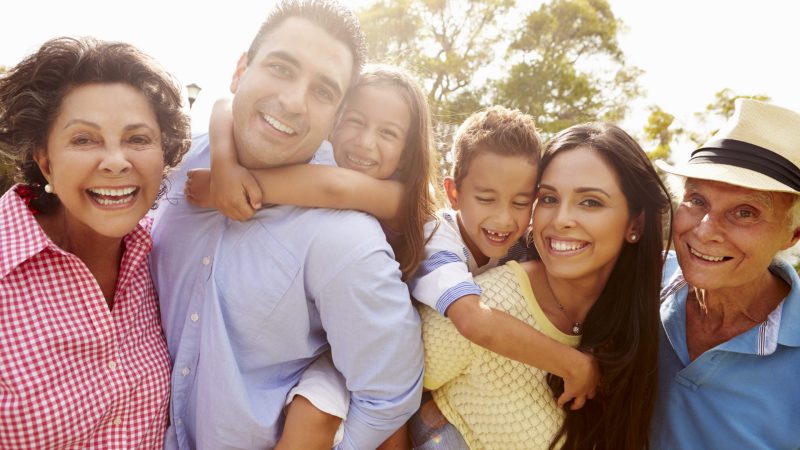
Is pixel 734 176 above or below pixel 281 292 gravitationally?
above

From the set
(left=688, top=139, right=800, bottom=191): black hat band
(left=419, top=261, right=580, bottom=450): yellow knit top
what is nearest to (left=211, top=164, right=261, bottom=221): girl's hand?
(left=419, top=261, right=580, bottom=450): yellow knit top

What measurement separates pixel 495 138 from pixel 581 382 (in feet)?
4.07

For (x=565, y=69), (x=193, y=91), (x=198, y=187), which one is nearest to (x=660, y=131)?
(x=565, y=69)

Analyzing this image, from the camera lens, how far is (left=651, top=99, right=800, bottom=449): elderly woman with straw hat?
2.36 m

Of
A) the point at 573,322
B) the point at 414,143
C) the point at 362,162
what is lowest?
the point at 573,322

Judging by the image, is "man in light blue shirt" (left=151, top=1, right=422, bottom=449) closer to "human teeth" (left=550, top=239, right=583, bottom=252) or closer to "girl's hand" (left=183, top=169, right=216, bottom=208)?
"girl's hand" (left=183, top=169, right=216, bottom=208)

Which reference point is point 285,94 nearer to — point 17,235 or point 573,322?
point 17,235

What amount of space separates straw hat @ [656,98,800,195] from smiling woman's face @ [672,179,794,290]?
8 centimetres

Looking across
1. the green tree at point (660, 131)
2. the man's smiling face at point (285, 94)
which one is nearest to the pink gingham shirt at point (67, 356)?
the man's smiling face at point (285, 94)

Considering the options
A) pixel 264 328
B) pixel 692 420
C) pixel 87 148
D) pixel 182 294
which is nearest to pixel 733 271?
pixel 692 420

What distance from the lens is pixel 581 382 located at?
2361mm

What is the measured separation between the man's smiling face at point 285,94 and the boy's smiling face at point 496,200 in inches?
33.6

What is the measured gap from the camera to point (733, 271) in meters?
2.41

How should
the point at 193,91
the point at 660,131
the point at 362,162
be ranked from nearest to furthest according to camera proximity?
the point at 362,162
the point at 193,91
the point at 660,131
